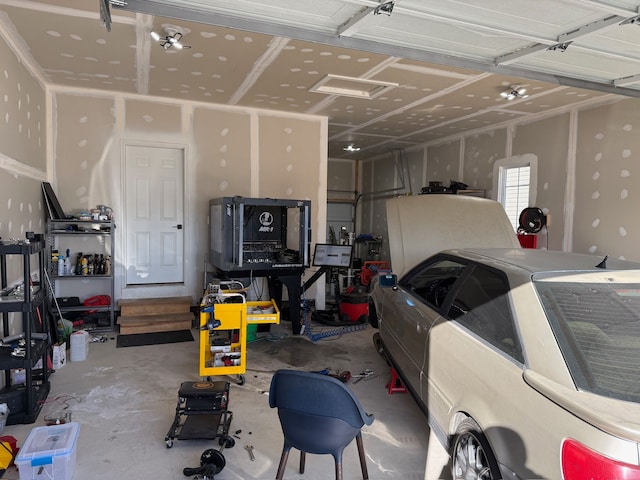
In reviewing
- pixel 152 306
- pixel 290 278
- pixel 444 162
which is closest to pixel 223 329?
pixel 290 278

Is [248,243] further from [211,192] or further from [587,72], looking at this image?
[587,72]

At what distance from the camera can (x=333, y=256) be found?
566cm

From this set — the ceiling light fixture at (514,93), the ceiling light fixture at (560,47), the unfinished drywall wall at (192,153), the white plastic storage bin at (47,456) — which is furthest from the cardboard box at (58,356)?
the ceiling light fixture at (514,93)

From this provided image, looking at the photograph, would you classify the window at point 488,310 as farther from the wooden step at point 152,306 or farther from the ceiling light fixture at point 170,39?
the wooden step at point 152,306

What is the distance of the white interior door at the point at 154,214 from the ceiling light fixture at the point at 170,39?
2.42 meters

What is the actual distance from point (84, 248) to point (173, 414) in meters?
3.36

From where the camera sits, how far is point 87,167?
558cm

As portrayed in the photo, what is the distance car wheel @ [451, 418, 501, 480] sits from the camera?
71.7 inches

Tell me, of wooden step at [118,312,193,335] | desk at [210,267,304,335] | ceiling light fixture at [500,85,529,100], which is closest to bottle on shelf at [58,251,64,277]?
wooden step at [118,312,193,335]

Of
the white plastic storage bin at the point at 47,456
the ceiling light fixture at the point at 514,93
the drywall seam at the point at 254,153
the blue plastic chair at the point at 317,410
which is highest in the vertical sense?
the ceiling light fixture at the point at 514,93

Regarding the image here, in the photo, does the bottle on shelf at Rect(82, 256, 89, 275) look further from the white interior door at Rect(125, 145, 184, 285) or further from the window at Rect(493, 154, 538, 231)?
the window at Rect(493, 154, 538, 231)

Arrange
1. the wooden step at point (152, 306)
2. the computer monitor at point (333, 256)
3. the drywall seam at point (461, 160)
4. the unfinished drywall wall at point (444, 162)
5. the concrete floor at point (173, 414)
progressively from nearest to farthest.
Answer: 1. the concrete floor at point (173, 414)
2. the wooden step at point (152, 306)
3. the computer monitor at point (333, 256)
4. the drywall seam at point (461, 160)
5. the unfinished drywall wall at point (444, 162)

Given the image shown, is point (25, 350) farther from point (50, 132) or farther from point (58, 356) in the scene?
point (50, 132)

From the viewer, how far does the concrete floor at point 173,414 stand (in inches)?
100
